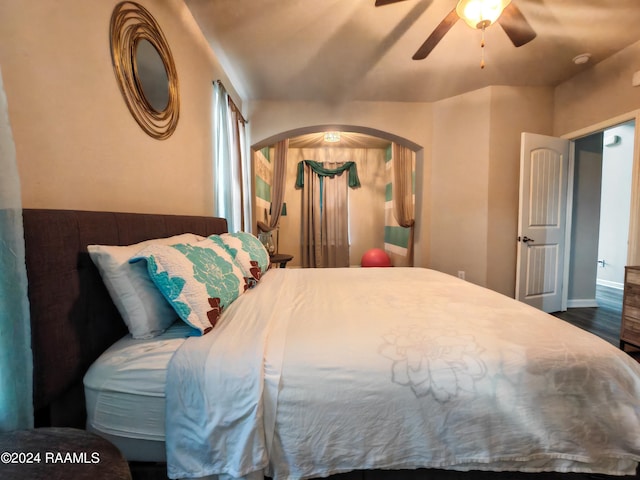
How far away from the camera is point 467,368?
0.73m

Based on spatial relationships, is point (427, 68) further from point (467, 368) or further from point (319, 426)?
point (319, 426)

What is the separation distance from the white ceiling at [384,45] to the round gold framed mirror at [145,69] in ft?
2.07

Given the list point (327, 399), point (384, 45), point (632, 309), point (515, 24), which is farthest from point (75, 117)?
point (632, 309)

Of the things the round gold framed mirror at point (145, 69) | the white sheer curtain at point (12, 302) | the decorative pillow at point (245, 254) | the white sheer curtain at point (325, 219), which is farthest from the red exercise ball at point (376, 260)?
the white sheer curtain at point (12, 302)

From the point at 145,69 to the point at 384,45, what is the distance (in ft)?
6.18

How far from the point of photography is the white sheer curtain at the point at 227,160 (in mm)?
2213

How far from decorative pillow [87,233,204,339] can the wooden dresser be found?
3.21 m

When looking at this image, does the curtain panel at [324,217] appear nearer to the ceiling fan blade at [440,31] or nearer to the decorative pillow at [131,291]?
the ceiling fan blade at [440,31]

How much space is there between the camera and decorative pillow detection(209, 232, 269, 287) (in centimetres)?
147

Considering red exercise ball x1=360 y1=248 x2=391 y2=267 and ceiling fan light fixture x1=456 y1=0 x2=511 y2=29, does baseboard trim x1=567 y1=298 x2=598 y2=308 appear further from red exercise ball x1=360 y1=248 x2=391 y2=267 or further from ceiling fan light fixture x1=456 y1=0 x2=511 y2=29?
ceiling fan light fixture x1=456 y1=0 x2=511 y2=29

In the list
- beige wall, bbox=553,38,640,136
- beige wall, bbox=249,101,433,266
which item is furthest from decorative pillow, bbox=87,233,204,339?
beige wall, bbox=553,38,640,136

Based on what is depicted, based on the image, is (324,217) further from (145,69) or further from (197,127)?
(145,69)

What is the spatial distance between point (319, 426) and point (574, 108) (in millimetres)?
3966

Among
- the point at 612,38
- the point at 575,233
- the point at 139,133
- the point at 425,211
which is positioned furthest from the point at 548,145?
the point at 139,133
